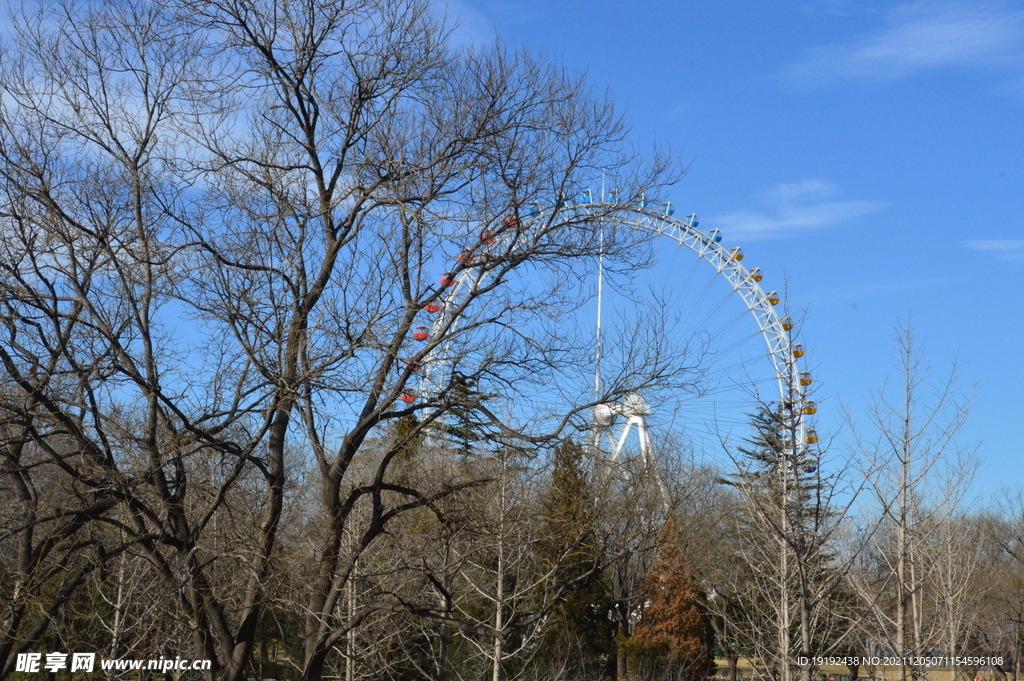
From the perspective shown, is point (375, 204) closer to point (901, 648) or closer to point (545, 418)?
point (545, 418)

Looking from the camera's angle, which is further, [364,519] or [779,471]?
[364,519]

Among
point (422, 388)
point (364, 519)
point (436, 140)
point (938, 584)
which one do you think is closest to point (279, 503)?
point (422, 388)

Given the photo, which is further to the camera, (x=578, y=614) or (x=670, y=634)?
(x=670, y=634)

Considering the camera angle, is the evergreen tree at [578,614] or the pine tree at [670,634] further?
the pine tree at [670,634]

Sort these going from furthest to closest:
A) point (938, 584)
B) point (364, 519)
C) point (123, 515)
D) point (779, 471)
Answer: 1. point (364, 519)
2. point (938, 584)
3. point (779, 471)
4. point (123, 515)

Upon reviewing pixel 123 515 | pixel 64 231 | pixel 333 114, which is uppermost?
pixel 333 114

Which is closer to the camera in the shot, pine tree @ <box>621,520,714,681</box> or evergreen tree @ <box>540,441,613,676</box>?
evergreen tree @ <box>540,441,613,676</box>

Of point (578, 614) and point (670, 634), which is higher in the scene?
point (578, 614)

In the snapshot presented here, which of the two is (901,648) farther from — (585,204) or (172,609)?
(172,609)

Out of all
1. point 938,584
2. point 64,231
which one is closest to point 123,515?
point 64,231

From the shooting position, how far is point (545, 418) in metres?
10.1

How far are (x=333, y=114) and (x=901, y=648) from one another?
28.2 feet

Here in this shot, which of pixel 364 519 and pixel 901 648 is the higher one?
pixel 364 519

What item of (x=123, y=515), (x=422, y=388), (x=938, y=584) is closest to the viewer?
(x=422, y=388)
